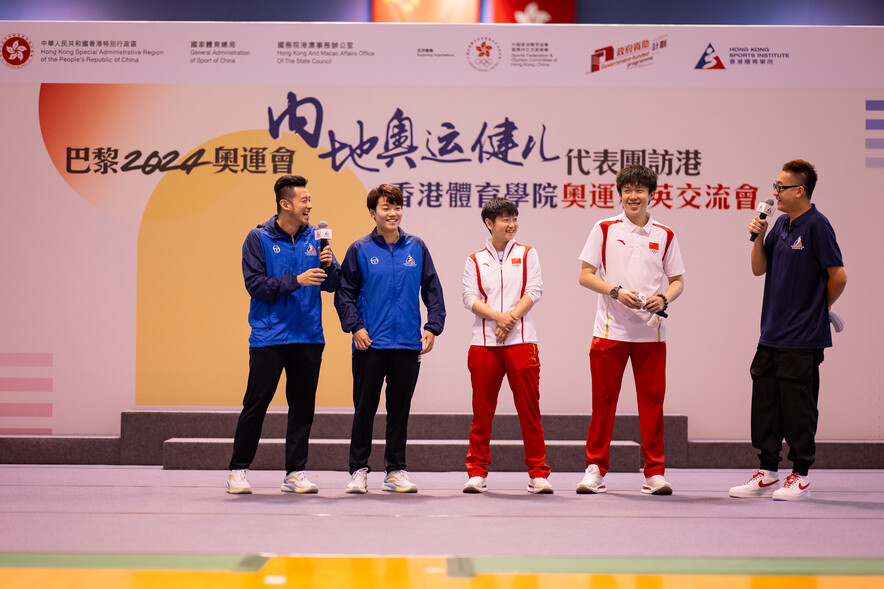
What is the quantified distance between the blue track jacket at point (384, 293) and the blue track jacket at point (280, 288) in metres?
0.10

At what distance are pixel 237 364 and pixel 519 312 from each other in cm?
235

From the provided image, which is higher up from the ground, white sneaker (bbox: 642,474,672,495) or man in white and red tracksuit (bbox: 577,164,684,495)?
man in white and red tracksuit (bbox: 577,164,684,495)

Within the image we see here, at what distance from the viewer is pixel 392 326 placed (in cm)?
377

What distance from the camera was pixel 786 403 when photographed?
3.77 m

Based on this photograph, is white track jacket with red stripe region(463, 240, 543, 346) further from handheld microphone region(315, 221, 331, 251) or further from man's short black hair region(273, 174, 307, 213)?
man's short black hair region(273, 174, 307, 213)

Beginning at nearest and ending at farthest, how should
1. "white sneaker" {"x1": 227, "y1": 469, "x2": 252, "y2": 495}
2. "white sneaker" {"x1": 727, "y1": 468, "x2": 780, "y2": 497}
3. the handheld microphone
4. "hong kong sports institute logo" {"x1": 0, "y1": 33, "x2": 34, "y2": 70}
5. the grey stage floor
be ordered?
1. the grey stage floor
2. the handheld microphone
3. "white sneaker" {"x1": 227, "y1": 469, "x2": 252, "y2": 495}
4. "white sneaker" {"x1": 727, "y1": 468, "x2": 780, "y2": 497}
5. "hong kong sports institute logo" {"x1": 0, "y1": 33, "x2": 34, "y2": 70}

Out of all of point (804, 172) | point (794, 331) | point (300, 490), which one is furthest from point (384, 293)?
point (804, 172)

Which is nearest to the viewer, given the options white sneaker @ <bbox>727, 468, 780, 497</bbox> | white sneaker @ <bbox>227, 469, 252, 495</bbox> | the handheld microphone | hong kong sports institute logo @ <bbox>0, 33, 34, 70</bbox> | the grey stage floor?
the grey stage floor

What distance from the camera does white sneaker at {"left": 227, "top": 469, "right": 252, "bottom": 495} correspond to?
373 centimetres

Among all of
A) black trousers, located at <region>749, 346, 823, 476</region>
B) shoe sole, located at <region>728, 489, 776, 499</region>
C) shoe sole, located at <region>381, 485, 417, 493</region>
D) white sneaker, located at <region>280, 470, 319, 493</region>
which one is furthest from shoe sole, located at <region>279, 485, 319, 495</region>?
black trousers, located at <region>749, 346, 823, 476</region>

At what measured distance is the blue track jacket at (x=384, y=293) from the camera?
3.78 meters

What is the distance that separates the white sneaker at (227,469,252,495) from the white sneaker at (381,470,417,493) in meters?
0.65

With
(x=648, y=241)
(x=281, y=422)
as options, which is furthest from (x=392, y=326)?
(x=281, y=422)

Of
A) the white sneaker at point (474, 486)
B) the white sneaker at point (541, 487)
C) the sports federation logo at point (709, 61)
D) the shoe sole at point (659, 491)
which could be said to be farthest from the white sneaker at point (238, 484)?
the sports federation logo at point (709, 61)
